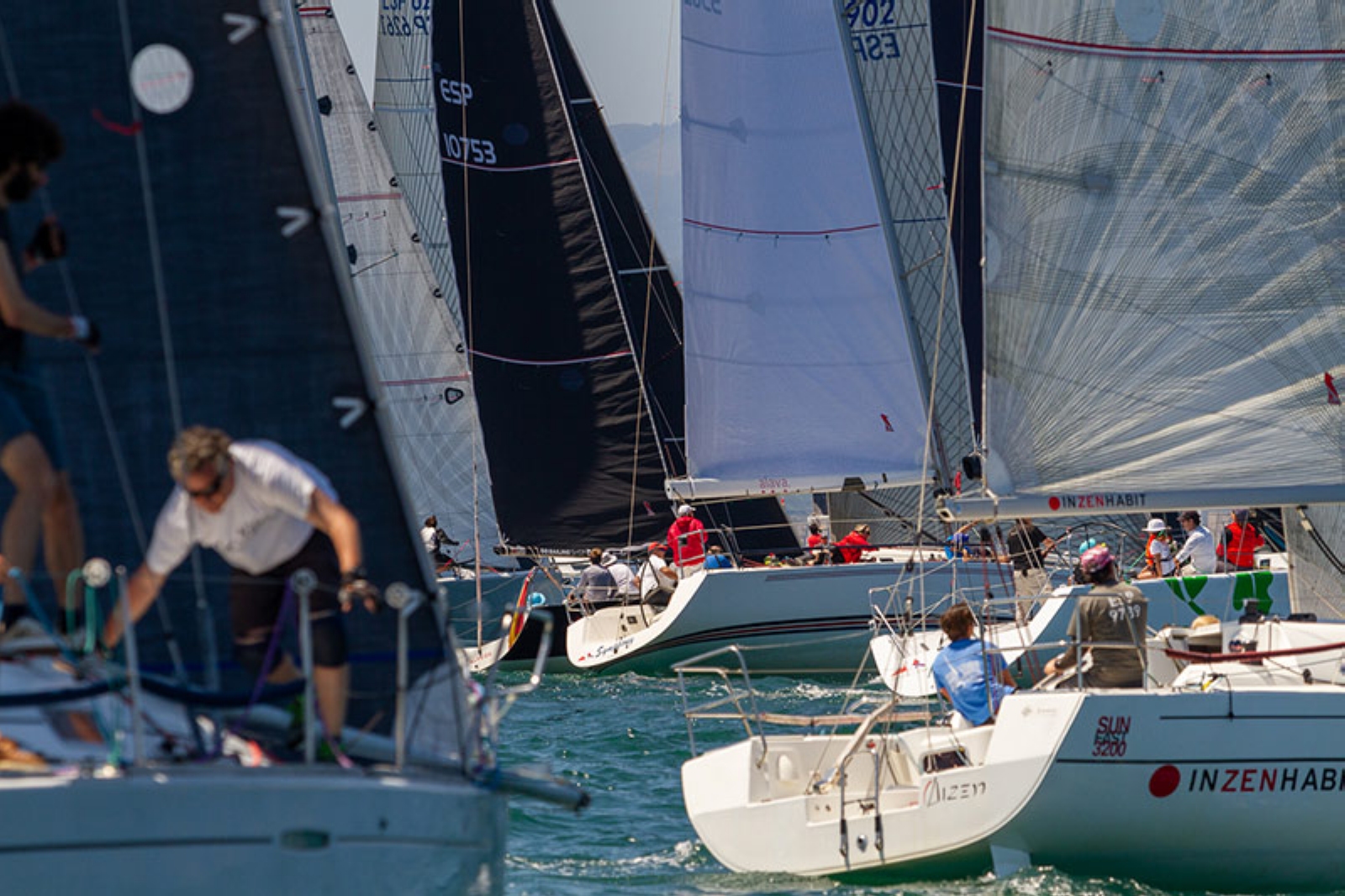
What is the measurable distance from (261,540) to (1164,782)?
4412mm

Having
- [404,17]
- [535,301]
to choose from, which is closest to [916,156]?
[535,301]

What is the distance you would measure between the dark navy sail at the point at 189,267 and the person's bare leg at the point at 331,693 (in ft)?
2.45

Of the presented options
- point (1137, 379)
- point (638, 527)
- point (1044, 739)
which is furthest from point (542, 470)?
point (1044, 739)

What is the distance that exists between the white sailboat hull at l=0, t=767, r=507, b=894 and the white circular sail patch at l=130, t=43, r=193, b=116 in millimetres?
2607

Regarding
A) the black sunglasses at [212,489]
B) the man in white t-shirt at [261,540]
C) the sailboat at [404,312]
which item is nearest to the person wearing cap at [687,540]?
the sailboat at [404,312]

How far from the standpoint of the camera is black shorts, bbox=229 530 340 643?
5.92 m

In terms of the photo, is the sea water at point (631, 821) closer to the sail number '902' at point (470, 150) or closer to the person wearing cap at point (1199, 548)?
the person wearing cap at point (1199, 548)

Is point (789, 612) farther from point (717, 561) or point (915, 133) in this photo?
point (915, 133)

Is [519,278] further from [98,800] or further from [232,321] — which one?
[98,800]

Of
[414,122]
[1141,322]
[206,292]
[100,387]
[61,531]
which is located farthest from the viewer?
[414,122]

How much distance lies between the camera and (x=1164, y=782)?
8.55 m

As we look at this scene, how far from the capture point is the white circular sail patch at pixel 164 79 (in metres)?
6.83

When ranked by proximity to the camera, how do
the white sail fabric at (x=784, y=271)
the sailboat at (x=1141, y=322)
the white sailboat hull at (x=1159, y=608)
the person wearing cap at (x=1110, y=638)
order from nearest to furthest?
the person wearing cap at (x=1110, y=638) → the sailboat at (x=1141, y=322) → the white sailboat hull at (x=1159, y=608) → the white sail fabric at (x=784, y=271)

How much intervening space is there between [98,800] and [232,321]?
7.46 ft
